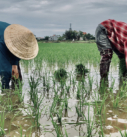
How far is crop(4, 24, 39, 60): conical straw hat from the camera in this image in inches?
108

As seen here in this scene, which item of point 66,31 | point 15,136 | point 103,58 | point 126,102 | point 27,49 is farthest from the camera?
point 66,31

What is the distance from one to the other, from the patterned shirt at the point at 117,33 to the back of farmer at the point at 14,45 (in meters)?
1.32

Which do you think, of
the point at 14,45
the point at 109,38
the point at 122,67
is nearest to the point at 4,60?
the point at 14,45

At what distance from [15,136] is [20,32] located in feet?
5.41

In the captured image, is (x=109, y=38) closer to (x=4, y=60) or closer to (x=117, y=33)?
(x=117, y=33)

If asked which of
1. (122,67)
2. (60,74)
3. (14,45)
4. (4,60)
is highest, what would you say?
(14,45)

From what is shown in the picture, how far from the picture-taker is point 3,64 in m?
2.97

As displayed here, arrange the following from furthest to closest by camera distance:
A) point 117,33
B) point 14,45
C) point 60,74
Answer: point 60,74 → point 117,33 → point 14,45

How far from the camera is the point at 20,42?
2797 millimetres

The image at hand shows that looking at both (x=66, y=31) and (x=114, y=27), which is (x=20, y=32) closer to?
(x=114, y=27)

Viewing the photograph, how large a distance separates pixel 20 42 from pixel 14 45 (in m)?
0.10

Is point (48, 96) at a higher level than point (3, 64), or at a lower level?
lower

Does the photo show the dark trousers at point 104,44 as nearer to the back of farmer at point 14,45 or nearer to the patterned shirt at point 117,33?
the patterned shirt at point 117,33

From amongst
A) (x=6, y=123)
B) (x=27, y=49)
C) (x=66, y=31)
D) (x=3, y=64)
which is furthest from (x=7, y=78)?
(x=66, y=31)
